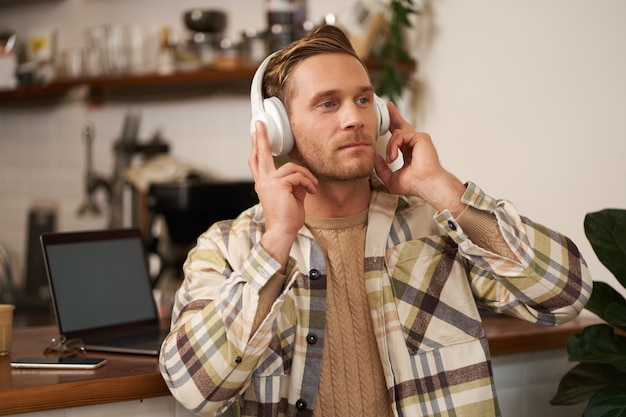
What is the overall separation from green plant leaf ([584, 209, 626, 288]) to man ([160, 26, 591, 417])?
0.13m

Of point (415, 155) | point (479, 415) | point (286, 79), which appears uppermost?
point (286, 79)

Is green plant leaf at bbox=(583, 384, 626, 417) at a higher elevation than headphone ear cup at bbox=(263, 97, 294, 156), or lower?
lower

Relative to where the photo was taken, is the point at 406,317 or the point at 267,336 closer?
the point at 267,336

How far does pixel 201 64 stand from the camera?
434 centimetres

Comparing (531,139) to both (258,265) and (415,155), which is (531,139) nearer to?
(415,155)

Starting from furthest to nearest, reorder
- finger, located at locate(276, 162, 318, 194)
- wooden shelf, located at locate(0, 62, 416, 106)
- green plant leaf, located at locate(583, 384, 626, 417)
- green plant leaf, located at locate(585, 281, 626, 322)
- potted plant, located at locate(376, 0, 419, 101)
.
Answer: wooden shelf, located at locate(0, 62, 416, 106)
potted plant, located at locate(376, 0, 419, 101)
green plant leaf, located at locate(585, 281, 626, 322)
green plant leaf, located at locate(583, 384, 626, 417)
finger, located at locate(276, 162, 318, 194)

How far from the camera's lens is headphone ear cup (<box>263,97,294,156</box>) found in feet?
5.62

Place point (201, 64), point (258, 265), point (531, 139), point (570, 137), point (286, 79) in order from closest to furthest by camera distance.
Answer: point (258, 265)
point (286, 79)
point (570, 137)
point (531, 139)
point (201, 64)

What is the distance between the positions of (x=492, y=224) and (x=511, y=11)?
127cm

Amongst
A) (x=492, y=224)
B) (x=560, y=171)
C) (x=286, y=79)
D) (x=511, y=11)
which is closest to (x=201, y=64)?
(x=511, y=11)

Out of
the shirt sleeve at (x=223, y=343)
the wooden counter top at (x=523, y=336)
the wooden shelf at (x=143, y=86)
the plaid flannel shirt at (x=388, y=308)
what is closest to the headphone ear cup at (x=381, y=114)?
the plaid flannel shirt at (x=388, y=308)

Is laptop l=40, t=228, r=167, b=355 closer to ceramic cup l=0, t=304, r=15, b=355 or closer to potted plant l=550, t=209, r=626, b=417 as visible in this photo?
ceramic cup l=0, t=304, r=15, b=355

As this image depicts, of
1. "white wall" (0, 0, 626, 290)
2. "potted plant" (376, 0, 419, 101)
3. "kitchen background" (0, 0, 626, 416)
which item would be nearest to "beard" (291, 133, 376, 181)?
"kitchen background" (0, 0, 626, 416)

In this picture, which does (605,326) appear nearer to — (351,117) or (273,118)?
(351,117)
